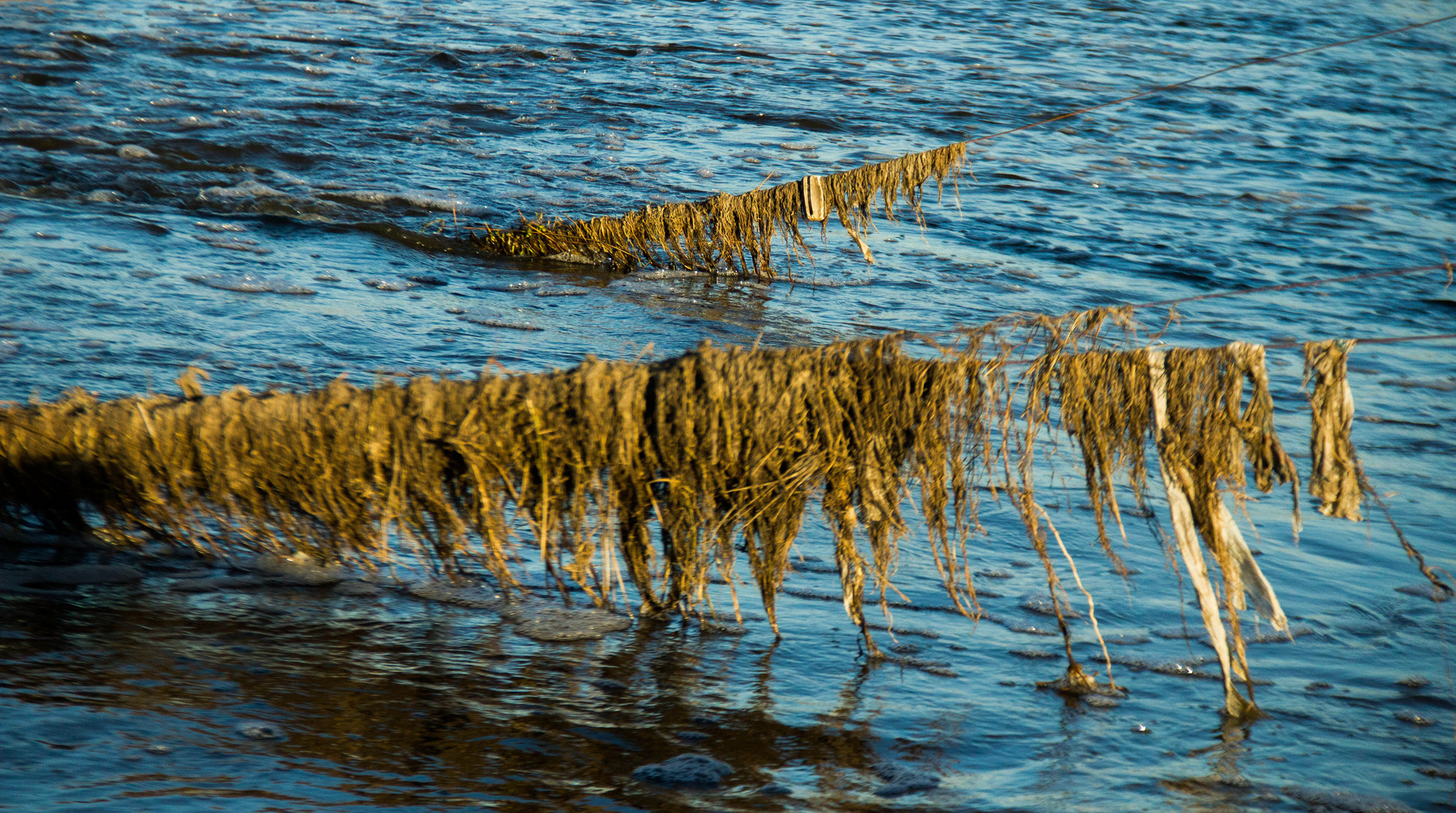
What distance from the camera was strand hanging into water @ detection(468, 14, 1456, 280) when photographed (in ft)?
25.2

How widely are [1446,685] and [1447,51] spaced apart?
1759 cm

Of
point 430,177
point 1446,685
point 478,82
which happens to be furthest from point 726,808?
point 478,82

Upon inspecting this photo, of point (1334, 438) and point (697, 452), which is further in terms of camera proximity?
point (697, 452)

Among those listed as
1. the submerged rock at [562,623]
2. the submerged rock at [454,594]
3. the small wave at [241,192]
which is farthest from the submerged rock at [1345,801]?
the small wave at [241,192]

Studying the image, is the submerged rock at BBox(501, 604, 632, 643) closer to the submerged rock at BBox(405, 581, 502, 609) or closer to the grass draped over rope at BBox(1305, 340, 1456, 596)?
the submerged rock at BBox(405, 581, 502, 609)

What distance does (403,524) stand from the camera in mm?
3955

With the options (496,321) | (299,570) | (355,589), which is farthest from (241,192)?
(355,589)

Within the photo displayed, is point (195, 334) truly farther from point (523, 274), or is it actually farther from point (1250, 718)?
point (1250, 718)

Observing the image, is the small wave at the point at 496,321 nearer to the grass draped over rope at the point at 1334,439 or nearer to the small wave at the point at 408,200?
the small wave at the point at 408,200

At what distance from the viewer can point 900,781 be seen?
348cm

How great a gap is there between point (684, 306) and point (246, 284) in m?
2.88

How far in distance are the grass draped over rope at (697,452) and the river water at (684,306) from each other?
0.36m

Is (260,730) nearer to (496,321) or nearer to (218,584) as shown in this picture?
(218,584)

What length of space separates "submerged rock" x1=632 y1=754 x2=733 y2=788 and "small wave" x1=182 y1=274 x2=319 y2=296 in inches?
197
